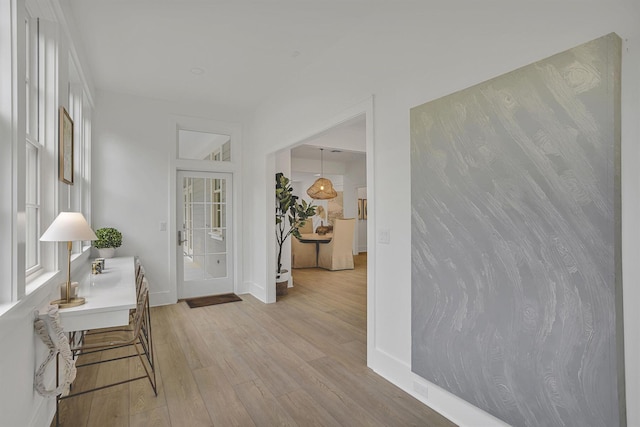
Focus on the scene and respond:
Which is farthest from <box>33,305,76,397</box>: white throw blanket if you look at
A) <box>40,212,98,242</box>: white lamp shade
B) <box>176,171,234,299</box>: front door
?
<box>176,171,234,299</box>: front door

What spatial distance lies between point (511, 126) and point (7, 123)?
8.02 feet

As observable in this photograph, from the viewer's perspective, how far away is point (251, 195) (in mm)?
5137

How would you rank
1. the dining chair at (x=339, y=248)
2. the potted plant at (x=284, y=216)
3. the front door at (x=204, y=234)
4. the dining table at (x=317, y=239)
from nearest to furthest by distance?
the front door at (x=204, y=234) → the potted plant at (x=284, y=216) → the dining chair at (x=339, y=248) → the dining table at (x=317, y=239)

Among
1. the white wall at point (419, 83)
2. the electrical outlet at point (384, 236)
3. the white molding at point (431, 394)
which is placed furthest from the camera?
the electrical outlet at point (384, 236)

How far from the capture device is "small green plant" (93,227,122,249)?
3.96 m

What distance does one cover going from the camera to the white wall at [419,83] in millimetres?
1308

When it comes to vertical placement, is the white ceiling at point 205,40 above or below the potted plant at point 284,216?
above

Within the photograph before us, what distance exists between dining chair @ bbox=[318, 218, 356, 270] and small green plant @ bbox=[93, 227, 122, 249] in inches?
169

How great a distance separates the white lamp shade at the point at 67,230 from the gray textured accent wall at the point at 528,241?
2.12 meters

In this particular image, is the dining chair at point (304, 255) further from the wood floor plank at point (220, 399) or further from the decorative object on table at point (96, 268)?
the wood floor plank at point (220, 399)

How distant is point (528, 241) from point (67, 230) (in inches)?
98.9

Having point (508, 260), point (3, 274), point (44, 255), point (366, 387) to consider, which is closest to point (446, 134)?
point (508, 260)

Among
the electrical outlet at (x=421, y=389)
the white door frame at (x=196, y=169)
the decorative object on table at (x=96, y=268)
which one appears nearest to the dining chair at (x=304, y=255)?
the white door frame at (x=196, y=169)

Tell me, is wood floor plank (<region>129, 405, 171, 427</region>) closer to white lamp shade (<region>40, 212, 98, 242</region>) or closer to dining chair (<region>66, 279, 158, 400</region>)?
dining chair (<region>66, 279, 158, 400</region>)
